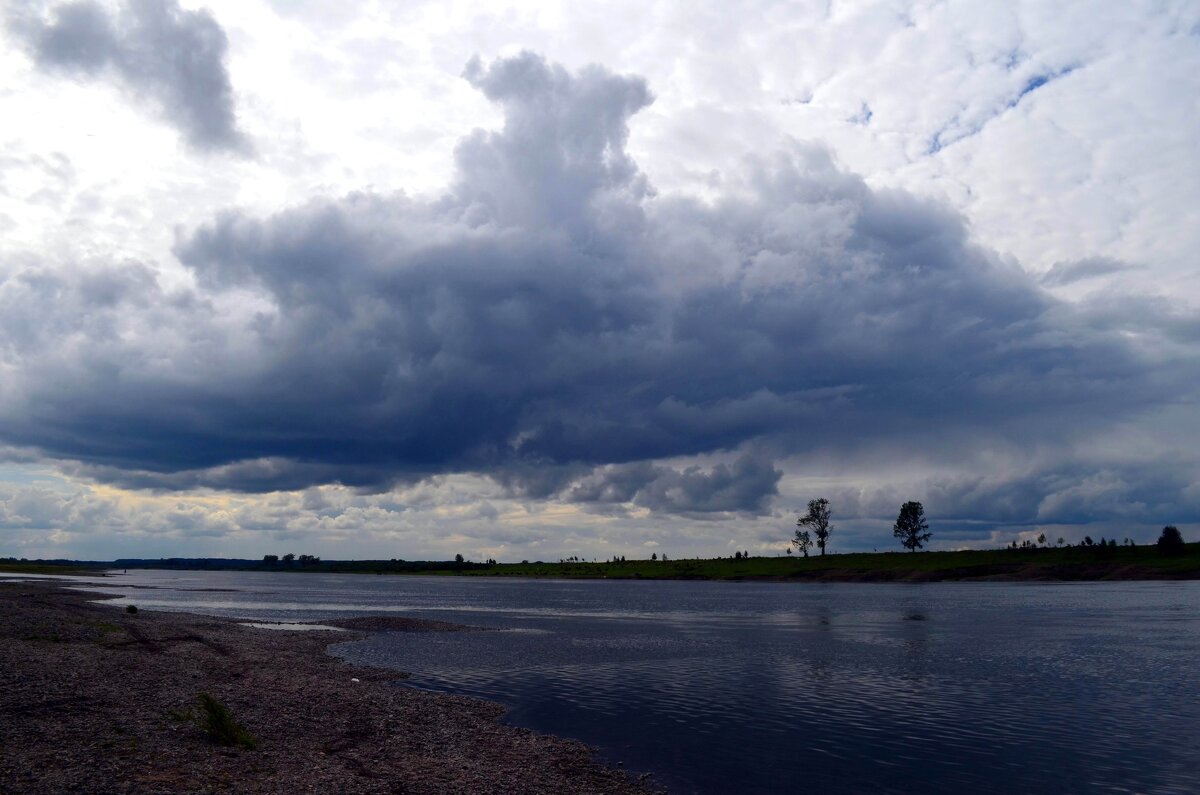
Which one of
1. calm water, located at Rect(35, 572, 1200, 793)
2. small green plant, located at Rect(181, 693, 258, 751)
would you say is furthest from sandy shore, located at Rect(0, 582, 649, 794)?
calm water, located at Rect(35, 572, 1200, 793)

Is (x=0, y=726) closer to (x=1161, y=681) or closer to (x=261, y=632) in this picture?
(x=261, y=632)

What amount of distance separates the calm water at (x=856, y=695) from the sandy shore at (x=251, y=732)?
4.62 metres

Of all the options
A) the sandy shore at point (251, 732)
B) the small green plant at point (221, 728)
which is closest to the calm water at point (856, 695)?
the sandy shore at point (251, 732)

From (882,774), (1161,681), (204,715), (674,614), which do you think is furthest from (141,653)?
(674,614)

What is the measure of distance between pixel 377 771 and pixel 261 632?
5665 cm

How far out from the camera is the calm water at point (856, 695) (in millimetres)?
32312

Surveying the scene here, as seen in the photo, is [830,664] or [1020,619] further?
[1020,619]

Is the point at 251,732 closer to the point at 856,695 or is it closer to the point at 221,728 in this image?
the point at 221,728

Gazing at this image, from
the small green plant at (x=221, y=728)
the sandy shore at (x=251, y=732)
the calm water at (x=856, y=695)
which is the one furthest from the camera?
the calm water at (x=856, y=695)

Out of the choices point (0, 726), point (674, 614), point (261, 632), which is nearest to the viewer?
point (0, 726)

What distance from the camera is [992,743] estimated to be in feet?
120

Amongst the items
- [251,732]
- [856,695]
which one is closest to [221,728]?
[251,732]

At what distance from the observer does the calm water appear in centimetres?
3231

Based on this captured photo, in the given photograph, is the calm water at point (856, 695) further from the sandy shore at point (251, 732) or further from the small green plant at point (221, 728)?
the small green plant at point (221, 728)
